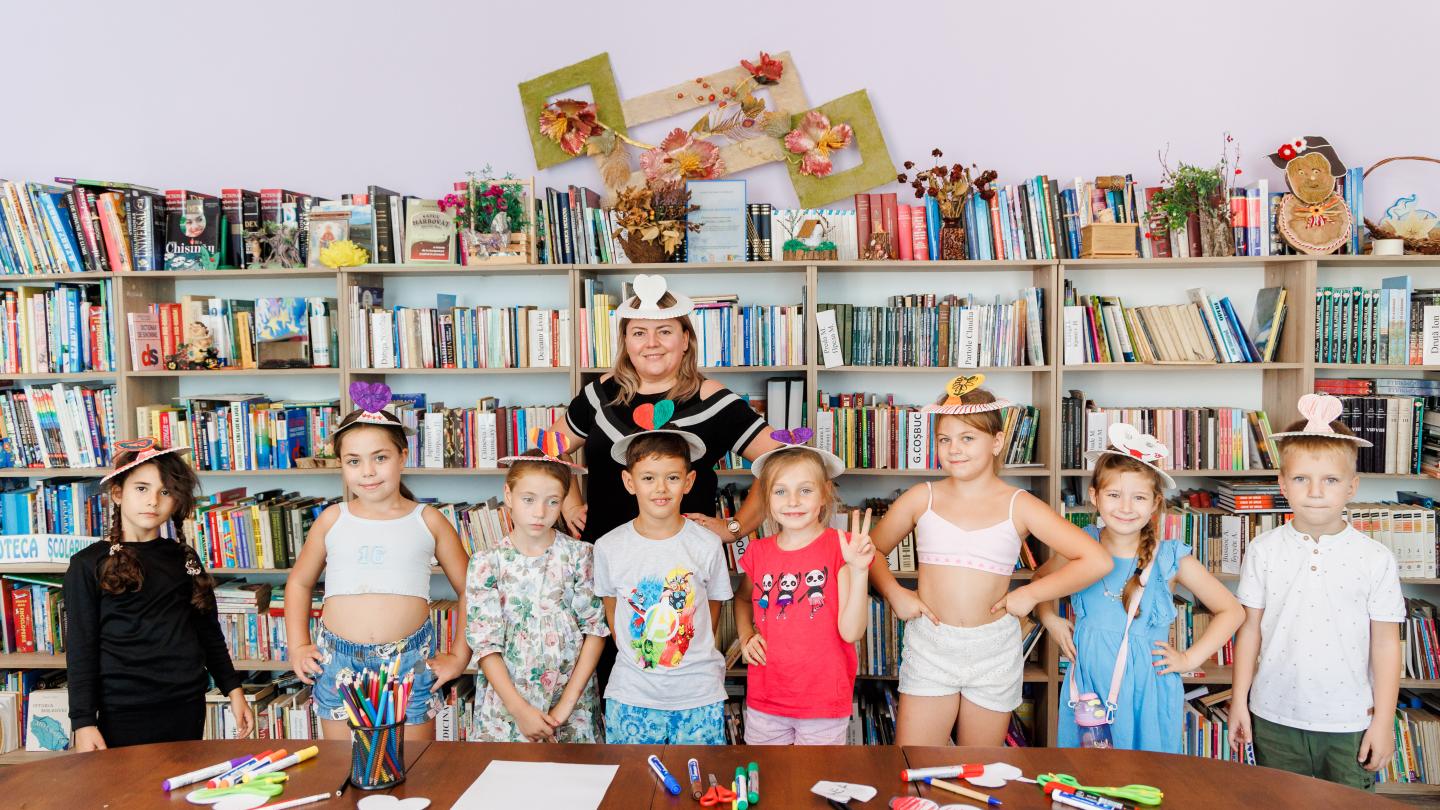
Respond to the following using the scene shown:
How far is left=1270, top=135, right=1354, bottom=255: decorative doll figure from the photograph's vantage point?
11.1 feet

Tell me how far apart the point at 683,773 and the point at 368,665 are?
3.70ft

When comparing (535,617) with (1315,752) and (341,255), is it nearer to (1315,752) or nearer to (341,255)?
(341,255)

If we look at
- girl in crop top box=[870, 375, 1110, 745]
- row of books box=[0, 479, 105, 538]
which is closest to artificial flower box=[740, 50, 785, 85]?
girl in crop top box=[870, 375, 1110, 745]

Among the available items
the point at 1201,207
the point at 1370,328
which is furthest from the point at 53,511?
the point at 1370,328

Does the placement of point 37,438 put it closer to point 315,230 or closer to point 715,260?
point 315,230

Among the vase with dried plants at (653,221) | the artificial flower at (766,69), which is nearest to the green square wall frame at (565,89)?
the vase with dried plants at (653,221)

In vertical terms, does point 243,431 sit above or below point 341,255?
below

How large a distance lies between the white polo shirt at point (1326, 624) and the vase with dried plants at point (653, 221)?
6.91 feet

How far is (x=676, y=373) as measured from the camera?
2.94 meters

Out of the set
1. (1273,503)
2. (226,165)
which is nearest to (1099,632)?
(1273,503)

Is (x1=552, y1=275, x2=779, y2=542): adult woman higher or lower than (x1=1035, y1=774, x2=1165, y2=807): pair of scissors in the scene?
higher

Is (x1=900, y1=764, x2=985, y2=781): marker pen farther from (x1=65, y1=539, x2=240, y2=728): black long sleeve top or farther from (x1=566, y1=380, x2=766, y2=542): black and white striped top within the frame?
(x1=65, y1=539, x2=240, y2=728): black long sleeve top

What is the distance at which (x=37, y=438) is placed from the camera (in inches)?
147

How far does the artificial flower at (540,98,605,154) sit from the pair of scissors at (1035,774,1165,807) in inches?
113
